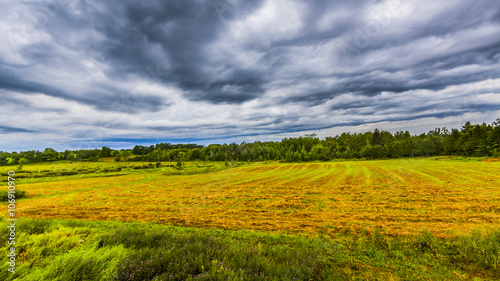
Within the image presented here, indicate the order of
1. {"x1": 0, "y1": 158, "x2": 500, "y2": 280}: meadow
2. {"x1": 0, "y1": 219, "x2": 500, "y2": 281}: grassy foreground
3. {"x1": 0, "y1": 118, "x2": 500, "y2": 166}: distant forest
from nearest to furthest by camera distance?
{"x1": 0, "y1": 219, "x2": 500, "y2": 281}: grassy foreground < {"x1": 0, "y1": 158, "x2": 500, "y2": 280}: meadow < {"x1": 0, "y1": 118, "x2": 500, "y2": 166}: distant forest

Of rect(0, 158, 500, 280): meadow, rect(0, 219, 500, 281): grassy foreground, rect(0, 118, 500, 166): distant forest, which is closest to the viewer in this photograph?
rect(0, 219, 500, 281): grassy foreground

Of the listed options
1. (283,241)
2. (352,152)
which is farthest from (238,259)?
(352,152)

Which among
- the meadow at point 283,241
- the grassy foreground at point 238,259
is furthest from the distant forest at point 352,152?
the grassy foreground at point 238,259

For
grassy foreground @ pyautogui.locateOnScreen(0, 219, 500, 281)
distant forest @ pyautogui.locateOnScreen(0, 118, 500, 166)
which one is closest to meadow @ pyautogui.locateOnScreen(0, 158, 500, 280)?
grassy foreground @ pyautogui.locateOnScreen(0, 219, 500, 281)

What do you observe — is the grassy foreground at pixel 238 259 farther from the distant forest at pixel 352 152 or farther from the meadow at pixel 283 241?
the distant forest at pixel 352 152

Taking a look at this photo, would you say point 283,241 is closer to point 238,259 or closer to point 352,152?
point 238,259

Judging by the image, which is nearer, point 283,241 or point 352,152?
point 283,241

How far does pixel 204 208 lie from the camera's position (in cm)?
1502

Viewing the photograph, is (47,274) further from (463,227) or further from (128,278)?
(463,227)

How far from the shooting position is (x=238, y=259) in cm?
514

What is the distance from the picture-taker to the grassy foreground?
4328 mm

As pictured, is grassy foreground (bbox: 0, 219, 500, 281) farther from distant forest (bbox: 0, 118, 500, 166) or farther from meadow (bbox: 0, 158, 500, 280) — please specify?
distant forest (bbox: 0, 118, 500, 166)

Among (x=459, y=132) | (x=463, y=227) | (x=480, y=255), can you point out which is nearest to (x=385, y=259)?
(x=480, y=255)

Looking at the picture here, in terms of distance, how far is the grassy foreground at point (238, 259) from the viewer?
4328mm
